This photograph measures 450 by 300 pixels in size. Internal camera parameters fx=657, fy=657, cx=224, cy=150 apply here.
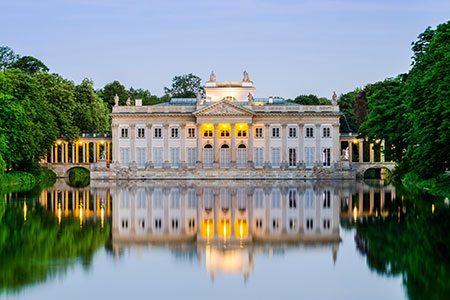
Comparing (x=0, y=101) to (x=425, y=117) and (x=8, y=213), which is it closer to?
(x=8, y=213)

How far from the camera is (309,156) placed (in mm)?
77062

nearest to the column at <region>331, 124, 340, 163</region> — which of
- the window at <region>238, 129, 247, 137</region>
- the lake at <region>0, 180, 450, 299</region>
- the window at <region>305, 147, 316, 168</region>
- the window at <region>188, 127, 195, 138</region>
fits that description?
the window at <region>305, 147, 316, 168</region>

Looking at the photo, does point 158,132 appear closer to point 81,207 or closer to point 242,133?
point 242,133

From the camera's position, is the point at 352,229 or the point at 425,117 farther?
the point at 425,117

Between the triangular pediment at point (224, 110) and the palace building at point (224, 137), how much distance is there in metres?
0.59

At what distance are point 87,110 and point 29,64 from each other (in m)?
9.46

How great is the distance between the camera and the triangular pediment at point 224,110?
75.5 m

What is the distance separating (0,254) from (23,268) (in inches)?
97.0

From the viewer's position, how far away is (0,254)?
18734 millimetres

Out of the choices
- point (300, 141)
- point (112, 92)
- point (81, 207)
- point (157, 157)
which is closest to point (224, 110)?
point (300, 141)

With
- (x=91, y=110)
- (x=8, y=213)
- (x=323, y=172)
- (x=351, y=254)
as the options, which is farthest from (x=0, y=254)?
(x=91, y=110)

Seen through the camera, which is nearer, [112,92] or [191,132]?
[191,132]

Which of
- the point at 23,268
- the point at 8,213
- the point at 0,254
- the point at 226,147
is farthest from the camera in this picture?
the point at 226,147

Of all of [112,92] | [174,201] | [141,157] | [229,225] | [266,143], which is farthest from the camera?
[112,92]
